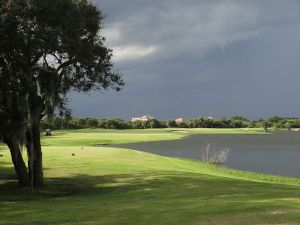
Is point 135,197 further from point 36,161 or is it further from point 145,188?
point 36,161

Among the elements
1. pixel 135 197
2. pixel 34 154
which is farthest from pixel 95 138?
pixel 135 197

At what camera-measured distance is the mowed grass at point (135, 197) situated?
14250 mm

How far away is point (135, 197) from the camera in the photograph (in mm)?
22109

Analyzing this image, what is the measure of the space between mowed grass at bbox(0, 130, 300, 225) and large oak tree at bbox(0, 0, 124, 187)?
3.34 metres

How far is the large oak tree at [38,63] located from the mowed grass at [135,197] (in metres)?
3.34

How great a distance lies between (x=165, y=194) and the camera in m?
22.8

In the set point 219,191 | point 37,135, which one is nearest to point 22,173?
point 37,135

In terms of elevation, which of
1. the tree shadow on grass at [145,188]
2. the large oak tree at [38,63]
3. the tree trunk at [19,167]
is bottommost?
the tree shadow on grass at [145,188]

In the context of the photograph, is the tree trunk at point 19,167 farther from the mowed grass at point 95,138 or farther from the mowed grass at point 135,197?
the mowed grass at point 95,138

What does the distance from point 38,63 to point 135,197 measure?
989 centimetres

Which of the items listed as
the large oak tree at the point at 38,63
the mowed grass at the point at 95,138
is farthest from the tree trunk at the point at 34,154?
the mowed grass at the point at 95,138

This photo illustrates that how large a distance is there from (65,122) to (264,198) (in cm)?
1541

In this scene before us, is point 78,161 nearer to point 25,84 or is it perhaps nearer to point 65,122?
point 65,122

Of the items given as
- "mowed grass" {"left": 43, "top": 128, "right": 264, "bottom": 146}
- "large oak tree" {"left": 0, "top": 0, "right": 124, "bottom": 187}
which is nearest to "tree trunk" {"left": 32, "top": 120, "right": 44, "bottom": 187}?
"large oak tree" {"left": 0, "top": 0, "right": 124, "bottom": 187}
